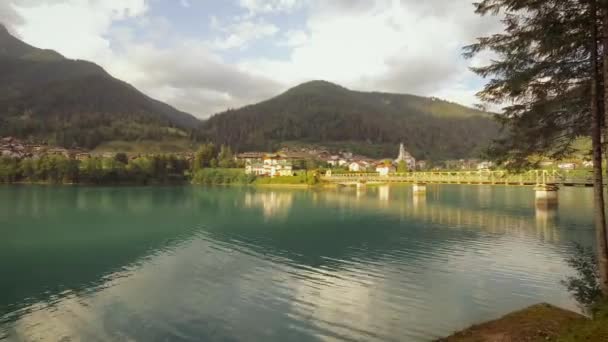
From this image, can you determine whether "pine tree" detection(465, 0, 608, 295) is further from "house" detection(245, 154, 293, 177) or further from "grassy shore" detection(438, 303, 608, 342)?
"house" detection(245, 154, 293, 177)

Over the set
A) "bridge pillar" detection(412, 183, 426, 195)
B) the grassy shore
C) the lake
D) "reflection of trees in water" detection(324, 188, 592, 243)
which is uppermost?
"bridge pillar" detection(412, 183, 426, 195)

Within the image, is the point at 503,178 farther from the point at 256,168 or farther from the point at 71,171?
the point at 71,171

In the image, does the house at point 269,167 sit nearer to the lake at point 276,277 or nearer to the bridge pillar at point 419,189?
A: the bridge pillar at point 419,189

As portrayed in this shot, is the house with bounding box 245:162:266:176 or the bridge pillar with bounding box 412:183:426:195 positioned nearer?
the bridge pillar with bounding box 412:183:426:195

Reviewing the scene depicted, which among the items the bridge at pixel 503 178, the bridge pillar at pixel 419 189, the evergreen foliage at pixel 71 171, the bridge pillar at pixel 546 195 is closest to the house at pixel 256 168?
the evergreen foliage at pixel 71 171

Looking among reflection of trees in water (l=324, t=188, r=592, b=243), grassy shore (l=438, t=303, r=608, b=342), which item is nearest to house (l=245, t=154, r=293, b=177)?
reflection of trees in water (l=324, t=188, r=592, b=243)

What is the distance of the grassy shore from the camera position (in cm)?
1091

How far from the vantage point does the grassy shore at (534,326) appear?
10913mm

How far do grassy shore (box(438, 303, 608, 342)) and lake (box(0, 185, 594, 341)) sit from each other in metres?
2.12

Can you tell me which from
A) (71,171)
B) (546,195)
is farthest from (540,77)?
(71,171)

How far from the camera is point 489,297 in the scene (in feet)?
66.6

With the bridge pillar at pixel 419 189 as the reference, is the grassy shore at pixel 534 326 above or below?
below

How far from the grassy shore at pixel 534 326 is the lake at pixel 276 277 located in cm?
212

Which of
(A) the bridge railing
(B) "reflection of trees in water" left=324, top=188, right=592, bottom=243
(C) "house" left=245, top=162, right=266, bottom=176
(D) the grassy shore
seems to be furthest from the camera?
(C) "house" left=245, top=162, right=266, bottom=176
